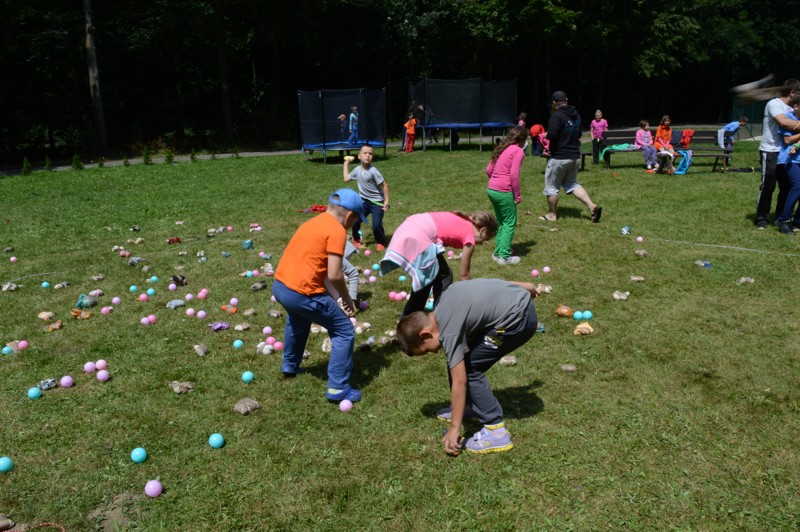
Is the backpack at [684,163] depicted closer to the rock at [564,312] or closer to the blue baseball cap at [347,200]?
the rock at [564,312]

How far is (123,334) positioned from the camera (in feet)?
21.2

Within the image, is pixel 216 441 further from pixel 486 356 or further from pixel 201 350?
pixel 486 356

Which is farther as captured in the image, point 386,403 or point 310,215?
point 310,215

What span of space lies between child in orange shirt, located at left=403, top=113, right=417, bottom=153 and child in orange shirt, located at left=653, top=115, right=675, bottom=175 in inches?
405

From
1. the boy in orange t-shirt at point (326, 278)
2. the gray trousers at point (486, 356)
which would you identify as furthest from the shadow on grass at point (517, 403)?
→ the boy in orange t-shirt at point (326, 278)

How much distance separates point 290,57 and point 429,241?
3472 cm

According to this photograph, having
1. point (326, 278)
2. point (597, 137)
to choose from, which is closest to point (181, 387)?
point (326, 278)

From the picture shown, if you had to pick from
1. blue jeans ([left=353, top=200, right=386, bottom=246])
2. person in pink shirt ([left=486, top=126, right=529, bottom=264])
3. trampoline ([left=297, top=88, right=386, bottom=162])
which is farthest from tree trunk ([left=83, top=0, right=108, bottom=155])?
person in pink shirt ([left=486, top=126, right=529, bottom=264])

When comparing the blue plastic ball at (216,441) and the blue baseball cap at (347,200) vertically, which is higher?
the blue baseball cap at (347,200)

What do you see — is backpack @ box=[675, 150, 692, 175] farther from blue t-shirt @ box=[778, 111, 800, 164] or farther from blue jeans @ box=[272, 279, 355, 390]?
blue jeans @ box=[272, 279, 355, 390]

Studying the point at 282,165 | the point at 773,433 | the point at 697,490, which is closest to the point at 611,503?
the point at 697,490

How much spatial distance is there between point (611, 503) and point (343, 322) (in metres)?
2.42

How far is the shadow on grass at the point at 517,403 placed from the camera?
4.69m

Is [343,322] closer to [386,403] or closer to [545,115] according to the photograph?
[386,403]
